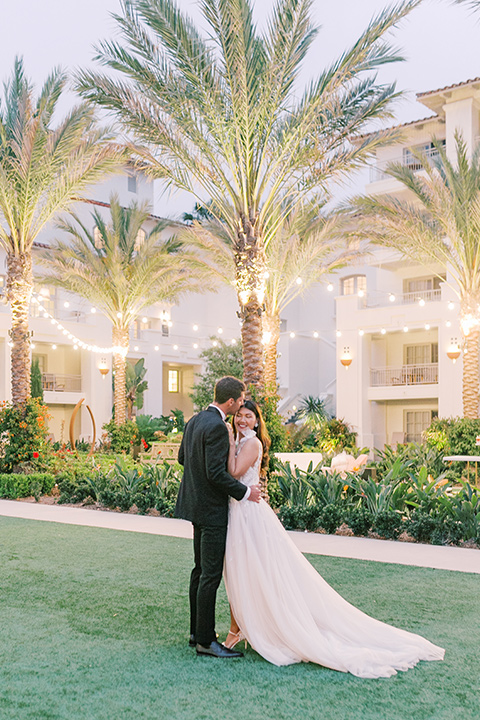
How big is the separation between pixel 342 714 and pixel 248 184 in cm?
1094

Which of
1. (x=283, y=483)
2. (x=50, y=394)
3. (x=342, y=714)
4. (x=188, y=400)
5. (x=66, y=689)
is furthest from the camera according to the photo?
(x=188, y=400)

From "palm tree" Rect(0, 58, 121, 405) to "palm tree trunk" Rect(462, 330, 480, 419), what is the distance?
10.2 m

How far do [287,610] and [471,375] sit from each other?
1617 centimetres

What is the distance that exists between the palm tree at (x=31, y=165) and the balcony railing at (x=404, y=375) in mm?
17004

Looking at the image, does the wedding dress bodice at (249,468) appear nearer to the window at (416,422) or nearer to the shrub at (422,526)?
the shrub at (422,526)

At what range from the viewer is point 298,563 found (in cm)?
504

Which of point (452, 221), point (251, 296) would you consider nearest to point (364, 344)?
point (452, 221)

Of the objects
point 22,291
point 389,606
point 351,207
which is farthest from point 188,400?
point 389,606

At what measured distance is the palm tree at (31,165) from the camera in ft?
54.1

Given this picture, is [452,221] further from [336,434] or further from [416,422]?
[416,422]

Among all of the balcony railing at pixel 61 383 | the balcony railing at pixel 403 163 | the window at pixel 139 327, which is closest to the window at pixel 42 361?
the balcony railing at pixel 61 383

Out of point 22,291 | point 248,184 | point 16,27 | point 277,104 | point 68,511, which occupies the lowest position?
point 68,511

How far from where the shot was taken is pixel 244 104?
12.9 metres

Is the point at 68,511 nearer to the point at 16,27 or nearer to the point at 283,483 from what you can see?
the point at 283,483
